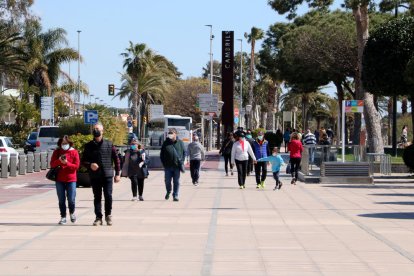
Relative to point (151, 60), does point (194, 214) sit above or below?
below

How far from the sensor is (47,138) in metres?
44.6

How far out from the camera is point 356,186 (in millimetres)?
27906

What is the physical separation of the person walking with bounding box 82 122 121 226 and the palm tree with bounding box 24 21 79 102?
155 feet

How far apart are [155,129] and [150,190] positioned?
5156 centimetres

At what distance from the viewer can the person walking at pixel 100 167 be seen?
15.6m

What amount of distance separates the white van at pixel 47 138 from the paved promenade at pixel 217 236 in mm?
20738

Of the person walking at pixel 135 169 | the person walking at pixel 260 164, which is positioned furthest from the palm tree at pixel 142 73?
the person walking at pixel 135 169

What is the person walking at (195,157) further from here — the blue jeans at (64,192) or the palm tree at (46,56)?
the palm tree at (46,56)

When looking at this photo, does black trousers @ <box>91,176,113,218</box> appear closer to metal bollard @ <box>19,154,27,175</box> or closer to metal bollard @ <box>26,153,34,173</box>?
metal bollard @ <box>19,154,27,175</box>

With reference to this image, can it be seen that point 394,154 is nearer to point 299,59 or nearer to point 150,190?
point 299,59

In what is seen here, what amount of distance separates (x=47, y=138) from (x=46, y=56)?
858 inches

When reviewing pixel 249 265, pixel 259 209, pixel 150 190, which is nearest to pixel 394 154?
pixel 150 190

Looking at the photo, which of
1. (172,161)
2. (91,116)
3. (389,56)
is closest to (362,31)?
(389,56)

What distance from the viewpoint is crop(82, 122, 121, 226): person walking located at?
1555cm
